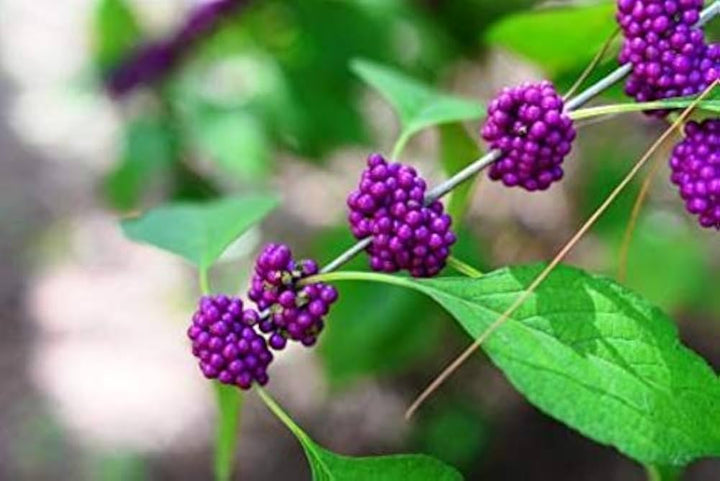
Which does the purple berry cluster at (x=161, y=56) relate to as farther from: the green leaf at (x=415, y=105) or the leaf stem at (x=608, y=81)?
the leaf stem at (x=608, y=81)

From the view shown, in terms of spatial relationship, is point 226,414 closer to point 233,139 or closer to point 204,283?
point 204,283

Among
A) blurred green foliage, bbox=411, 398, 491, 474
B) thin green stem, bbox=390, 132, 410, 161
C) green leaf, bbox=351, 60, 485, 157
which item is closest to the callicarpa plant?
thin green stem, bbox=390, 132, 410, 161

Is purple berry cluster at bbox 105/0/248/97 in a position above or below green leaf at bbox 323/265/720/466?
below

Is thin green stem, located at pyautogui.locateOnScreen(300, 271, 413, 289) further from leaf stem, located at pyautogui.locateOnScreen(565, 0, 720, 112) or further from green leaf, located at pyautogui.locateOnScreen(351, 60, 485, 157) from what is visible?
green leaf, located at pyautogui.locateOnScreen(351, 60, 485, 157)

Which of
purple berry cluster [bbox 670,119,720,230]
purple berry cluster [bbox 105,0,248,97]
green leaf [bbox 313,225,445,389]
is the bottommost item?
green leaf [bbox 313,225,445,389]

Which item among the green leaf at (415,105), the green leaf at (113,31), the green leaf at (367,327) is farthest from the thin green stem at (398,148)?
the green leaf at (113,31)

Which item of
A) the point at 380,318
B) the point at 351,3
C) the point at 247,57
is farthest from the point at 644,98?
the point at 247,57
